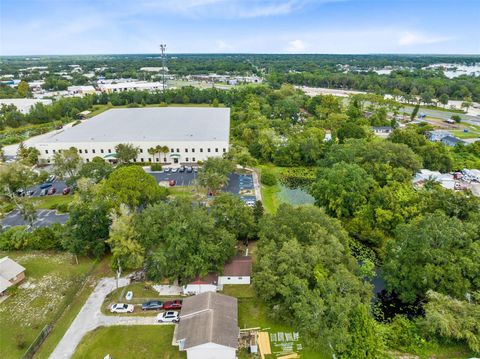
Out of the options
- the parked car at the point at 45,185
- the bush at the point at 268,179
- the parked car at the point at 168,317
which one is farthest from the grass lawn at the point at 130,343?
the parked car at the point at 45,185

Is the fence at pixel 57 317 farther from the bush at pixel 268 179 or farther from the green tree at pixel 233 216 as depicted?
the bush at pixel 268 179

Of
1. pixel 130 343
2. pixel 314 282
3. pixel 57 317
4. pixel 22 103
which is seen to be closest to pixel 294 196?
pixel 314 282

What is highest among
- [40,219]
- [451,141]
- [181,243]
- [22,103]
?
[22,103]

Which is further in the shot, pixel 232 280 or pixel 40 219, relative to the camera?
pixel 40 219

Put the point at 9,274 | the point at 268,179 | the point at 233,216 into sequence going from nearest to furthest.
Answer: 1. the point at 9,274
2. the point at 233,216
3. the point at 268,179

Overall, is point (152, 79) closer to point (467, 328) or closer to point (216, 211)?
point (216, 211)

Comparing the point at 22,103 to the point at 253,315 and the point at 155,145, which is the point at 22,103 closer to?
the point at 155,145

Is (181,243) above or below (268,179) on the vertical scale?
above
